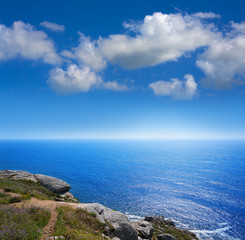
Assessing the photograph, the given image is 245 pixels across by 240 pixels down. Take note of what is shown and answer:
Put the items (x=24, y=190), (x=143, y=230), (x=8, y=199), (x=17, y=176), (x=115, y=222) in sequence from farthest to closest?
(x=17, y=176), (x=24, y=190), (x=143, y=230), (x=115, y=222), (x=8, y=199)

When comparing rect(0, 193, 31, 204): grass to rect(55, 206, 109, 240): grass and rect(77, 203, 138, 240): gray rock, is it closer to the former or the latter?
rect(55, 206, 109, 240): grass

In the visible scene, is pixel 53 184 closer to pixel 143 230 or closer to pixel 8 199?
pixel 8 199

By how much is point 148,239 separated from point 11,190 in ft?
76.9

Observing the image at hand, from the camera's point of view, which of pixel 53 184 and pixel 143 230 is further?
pixel 53 184

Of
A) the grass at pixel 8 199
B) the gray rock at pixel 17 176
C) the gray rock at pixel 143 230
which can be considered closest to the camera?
the grass at pixel 8 199

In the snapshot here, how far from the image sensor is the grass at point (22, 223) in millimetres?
10558

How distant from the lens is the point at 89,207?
19.4 m

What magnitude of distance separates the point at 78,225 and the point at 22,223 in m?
4.88

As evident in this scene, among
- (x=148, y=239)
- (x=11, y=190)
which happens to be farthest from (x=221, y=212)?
(x=11, y=190)

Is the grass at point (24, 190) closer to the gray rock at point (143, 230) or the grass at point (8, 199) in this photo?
the grass at point (8, 199)

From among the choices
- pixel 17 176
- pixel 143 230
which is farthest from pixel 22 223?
pixel 17 176

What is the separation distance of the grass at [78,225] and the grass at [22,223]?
1.49 meters

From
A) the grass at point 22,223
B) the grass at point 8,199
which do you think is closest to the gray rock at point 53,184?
the grass at point 8,199

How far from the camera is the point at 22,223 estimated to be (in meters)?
12.4
